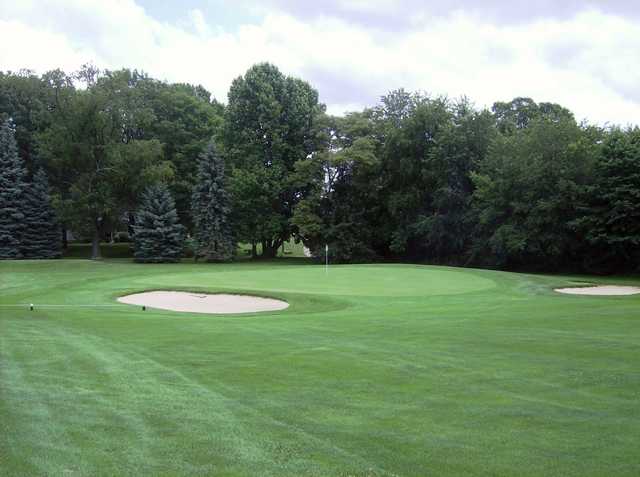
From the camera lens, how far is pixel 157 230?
4431 cm

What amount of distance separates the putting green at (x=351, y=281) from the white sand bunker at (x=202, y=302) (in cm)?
127

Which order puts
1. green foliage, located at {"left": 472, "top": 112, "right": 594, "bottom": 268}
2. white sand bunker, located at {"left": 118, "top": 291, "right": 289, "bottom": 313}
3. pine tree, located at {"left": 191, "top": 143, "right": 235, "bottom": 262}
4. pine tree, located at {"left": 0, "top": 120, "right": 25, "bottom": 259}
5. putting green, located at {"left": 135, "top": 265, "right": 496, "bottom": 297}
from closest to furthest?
white sand bunker, located at {"left": 118, "top": 291, "right": 289, "bottom": 313} < putting green, located at {"left": 135, "top": 265, "right": 496, "bottom": 297} < green foliage, located at {"left": 472, "top": 112, "right": 594, "bottom": 268} < pine tree, located at {"left": 0, "top": 120, "right": 25, "bottom": 259} < pine tree, located at {"left": 191, "top": 143, "right": 235, "bottom": 262}

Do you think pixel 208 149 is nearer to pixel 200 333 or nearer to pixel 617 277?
pixel 617 277

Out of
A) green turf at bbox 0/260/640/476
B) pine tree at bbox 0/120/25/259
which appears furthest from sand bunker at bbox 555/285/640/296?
pine tree at bbox 0/120/25/259

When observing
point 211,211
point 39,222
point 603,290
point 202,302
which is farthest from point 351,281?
point 39,222

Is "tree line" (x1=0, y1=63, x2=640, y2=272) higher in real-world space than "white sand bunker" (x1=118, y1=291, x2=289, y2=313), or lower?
higher

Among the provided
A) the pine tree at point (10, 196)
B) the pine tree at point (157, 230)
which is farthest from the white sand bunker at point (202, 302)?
the pine tree at point (10, 196)

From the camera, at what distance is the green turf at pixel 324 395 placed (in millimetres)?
4461

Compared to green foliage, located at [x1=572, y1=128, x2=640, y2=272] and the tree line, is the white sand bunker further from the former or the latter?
the tree line

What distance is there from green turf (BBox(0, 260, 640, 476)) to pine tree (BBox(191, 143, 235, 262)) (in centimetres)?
3246

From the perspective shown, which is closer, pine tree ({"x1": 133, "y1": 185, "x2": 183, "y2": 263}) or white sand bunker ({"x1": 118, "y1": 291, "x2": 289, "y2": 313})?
white sand bunker ({"x1": 118, "y1": 291, "x2": 289, "y2": 313})

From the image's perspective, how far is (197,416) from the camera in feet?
18.2

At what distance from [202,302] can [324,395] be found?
43.9 ft

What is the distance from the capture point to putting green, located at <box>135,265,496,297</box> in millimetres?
20406
